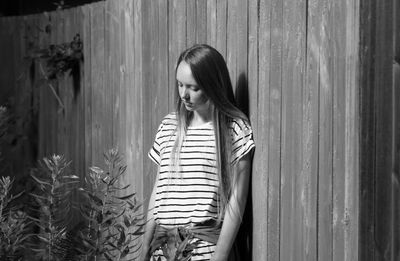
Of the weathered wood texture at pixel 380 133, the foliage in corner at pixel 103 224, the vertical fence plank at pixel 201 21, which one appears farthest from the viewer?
the vertical fence plank at pixel 201 21

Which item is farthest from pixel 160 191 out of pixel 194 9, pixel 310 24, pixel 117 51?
pixel 117 51

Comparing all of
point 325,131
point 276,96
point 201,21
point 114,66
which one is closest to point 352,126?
point 325,131

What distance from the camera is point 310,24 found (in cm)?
310

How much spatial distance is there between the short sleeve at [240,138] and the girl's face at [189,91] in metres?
0.18

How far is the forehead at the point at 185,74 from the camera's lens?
370 centimetres

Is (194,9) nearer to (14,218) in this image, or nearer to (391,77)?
(391,77)

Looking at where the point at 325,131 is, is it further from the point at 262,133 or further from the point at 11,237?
the point at 11,237

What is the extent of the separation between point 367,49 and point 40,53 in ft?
15.0

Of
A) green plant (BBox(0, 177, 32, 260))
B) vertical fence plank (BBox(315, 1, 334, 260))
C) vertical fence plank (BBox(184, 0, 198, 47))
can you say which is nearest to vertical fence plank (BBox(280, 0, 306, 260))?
vertical fence plank (BBox(315, 1, 334, 260))

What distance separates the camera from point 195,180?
12.4 feet

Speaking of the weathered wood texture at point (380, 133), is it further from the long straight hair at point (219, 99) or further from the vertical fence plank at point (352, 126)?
the long straight hair at point (219, 99)

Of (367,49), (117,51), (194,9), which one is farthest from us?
(117,51)

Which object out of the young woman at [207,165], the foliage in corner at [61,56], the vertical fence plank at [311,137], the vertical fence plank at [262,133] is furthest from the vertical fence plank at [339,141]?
the foliage in corner at [61,56]

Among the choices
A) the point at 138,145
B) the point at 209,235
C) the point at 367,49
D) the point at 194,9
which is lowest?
the point at 209,235
